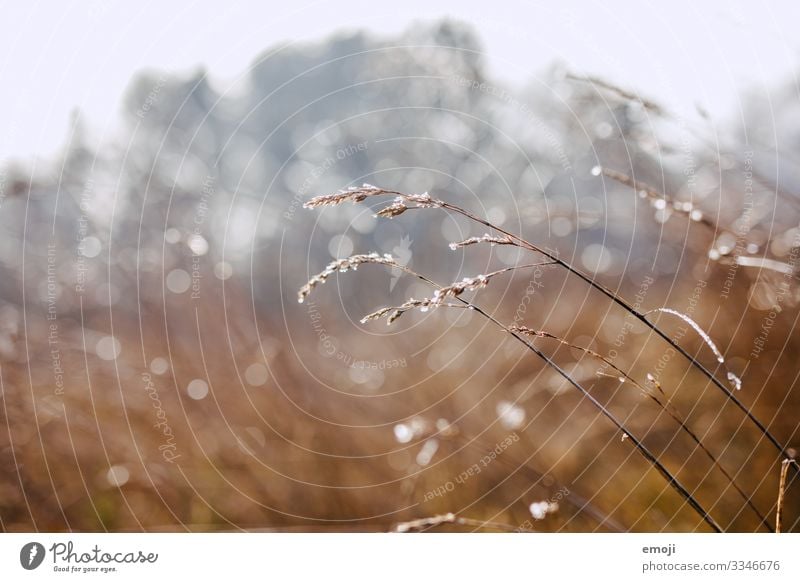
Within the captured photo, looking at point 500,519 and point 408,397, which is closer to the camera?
point 500,519

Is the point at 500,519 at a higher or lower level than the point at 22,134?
lower

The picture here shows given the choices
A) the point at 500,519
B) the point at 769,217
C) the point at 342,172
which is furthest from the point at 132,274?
the point at 769,217

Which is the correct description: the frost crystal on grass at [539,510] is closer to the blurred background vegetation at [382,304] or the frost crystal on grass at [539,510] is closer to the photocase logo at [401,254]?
the blurred background vegetation at [382,304]

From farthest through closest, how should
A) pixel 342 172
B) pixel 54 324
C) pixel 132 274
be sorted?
pixel 342 172
pixel 132 274
pixel 54 324
